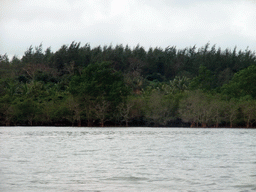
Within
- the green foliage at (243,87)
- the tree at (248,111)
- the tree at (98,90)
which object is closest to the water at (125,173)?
the tree at (98,90)

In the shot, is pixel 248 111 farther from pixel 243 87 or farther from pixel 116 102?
pixel 116 102

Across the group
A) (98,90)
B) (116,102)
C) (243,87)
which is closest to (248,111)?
(243,87)

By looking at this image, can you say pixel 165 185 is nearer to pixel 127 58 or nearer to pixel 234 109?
pixel 234 109

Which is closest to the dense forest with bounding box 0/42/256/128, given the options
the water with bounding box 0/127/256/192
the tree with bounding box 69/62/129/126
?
the tree with bounding box 69/62/129/126

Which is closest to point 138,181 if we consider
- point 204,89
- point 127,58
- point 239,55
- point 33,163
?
point 33,163

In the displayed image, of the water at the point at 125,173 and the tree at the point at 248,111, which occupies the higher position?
the tree at the point at 248,111

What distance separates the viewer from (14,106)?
3556 inches

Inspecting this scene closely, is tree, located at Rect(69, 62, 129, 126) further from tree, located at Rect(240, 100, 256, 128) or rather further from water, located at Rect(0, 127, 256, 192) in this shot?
water, located at Rect(0, 127, 256, 192)

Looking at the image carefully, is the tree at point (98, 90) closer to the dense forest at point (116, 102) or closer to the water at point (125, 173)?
the dense forest at point (116, 102)

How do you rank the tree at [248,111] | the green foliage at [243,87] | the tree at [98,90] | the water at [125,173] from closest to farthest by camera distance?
the water at [125,173], the tree at [248,111], the tree at [98,90], the green foliage at [243,87]

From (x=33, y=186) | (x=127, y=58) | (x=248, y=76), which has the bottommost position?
(x=33, y=186)

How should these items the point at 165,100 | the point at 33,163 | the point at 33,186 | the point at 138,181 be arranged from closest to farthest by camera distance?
the point at 33,186 < the point at 138,181 < the point at 33,163 < the point at 165,100

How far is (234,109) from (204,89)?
17313mm

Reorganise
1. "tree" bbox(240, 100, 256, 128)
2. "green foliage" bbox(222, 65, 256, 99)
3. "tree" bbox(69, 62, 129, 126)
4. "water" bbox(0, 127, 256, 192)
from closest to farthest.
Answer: "water" bbox(0, 127, 256, 192)
"tree" bbox(240, 100, 256, 128)
"tree" bbox(69, 62, 129, 126)
"green foliage" bbox(222, 65, 256, 99)
